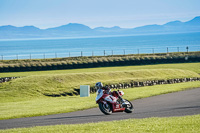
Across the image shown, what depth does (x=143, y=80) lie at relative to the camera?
3603cm

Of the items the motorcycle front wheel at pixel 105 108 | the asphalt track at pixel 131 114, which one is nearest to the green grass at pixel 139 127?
the asphalt track at pixel 131 114

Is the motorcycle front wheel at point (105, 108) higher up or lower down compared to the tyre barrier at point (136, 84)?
higher up

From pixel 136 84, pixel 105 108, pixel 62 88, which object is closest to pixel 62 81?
pixel 62 88

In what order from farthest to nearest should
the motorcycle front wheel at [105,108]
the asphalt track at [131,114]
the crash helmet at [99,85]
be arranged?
the motorcycle front wheel at [105,108]
the crash helmet at [99,85]
the asphalt track at [131,114]

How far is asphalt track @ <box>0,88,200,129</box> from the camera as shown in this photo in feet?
53.7

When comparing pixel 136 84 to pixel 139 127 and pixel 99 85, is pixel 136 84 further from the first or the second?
pixel 139 127

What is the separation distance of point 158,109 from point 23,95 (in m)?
14.0

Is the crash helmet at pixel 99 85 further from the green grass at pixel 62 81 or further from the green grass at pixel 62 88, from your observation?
the green grass at pixel 62 81

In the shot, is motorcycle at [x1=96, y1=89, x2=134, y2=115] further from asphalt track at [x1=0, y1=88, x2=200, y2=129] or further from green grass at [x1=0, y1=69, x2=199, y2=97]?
green grass at [x1=0, y1=69, x2=199, y2=97]

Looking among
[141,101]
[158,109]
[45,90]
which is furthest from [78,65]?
[158,109]

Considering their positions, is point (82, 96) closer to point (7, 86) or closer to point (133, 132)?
point (7, 86)

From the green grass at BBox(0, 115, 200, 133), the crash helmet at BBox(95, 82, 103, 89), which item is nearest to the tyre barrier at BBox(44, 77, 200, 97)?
the crash helmet at BBox(95, 82, 103, 89)

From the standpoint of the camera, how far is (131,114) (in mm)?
17922

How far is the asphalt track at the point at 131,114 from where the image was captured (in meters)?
16.4
